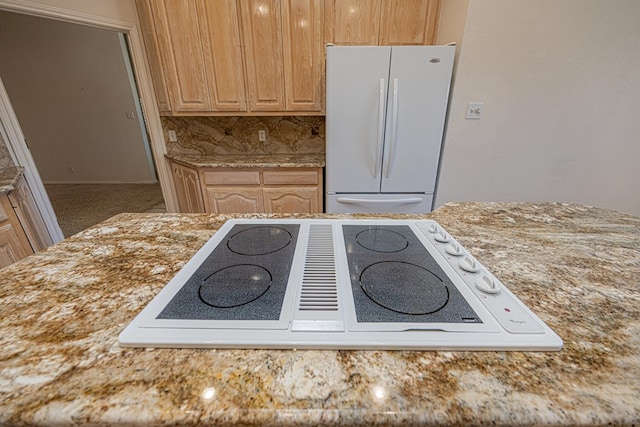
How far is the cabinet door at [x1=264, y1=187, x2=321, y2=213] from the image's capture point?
97.7 inches

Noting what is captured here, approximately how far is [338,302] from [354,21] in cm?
240

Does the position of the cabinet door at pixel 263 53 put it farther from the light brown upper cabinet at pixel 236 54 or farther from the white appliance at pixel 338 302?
the white appliance at pixel 338 302

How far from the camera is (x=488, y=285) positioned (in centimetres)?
61

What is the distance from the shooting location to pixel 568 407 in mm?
395

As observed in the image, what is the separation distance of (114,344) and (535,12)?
2.86 meters

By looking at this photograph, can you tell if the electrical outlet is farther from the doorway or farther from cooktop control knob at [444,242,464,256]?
the doorway

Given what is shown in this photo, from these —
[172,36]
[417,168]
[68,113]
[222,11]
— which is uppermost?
[222,11]

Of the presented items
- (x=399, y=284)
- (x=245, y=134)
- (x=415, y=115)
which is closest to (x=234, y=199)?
(x=245, y=134)

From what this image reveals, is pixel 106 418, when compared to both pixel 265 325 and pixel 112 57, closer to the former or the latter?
pixel 265 325

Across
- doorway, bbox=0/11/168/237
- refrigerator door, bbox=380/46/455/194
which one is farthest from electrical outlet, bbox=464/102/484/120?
doorway, bbox=0/11/168/237

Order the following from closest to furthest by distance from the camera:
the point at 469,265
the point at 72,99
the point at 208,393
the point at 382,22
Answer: the point at 208,393, the point at 469,265, the point at 382,22, the point at 72,99

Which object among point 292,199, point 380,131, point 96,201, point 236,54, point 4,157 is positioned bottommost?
point 96,201

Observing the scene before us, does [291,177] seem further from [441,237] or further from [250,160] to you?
[441,237]

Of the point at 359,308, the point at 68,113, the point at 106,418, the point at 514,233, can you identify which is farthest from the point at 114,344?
the point at 68,113
